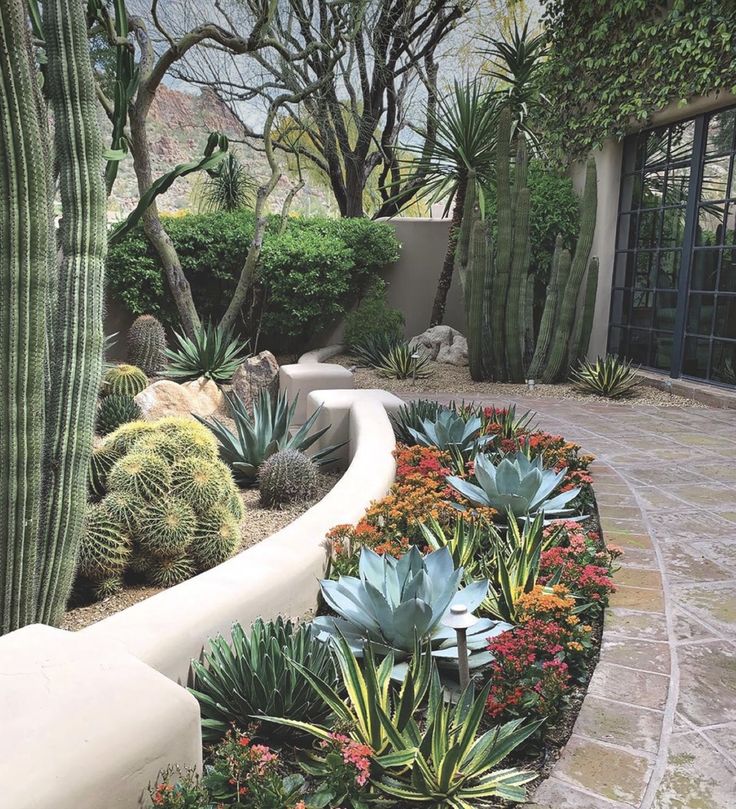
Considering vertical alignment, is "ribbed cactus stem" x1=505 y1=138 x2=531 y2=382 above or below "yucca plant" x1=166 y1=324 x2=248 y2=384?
Result: above

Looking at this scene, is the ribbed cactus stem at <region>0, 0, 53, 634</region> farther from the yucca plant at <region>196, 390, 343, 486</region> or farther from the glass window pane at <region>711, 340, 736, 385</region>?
the glass window pane at <region>711, 340, 736, 385</region>

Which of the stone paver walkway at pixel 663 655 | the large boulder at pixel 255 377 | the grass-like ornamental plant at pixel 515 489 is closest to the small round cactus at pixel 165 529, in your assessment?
the grass-like ornamental plant at pixel 515 489

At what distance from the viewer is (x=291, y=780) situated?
5.98 ft

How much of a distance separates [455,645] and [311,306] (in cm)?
825

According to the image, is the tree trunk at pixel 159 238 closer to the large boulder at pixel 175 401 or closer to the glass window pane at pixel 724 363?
the large boulder at pixel 175 401

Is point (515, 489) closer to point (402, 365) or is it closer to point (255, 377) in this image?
point (255, 377)

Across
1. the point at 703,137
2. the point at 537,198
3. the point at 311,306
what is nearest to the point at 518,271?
the point at 537,198

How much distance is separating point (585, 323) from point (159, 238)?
18.5ft

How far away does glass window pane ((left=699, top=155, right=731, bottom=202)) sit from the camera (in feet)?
24.9

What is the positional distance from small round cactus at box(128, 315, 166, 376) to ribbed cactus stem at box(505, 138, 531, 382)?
430cm

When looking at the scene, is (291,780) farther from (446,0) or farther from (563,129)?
(446,0)

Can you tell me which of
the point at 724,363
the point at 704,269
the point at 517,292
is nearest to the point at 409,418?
the point at 517,292

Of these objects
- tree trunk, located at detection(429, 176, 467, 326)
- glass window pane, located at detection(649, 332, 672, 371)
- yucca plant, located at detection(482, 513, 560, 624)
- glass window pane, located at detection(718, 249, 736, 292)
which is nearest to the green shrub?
tree trunk, located at detection(429, 176, 467, 326)

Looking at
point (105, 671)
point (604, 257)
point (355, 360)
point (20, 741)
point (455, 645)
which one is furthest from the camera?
point (355, 360)
